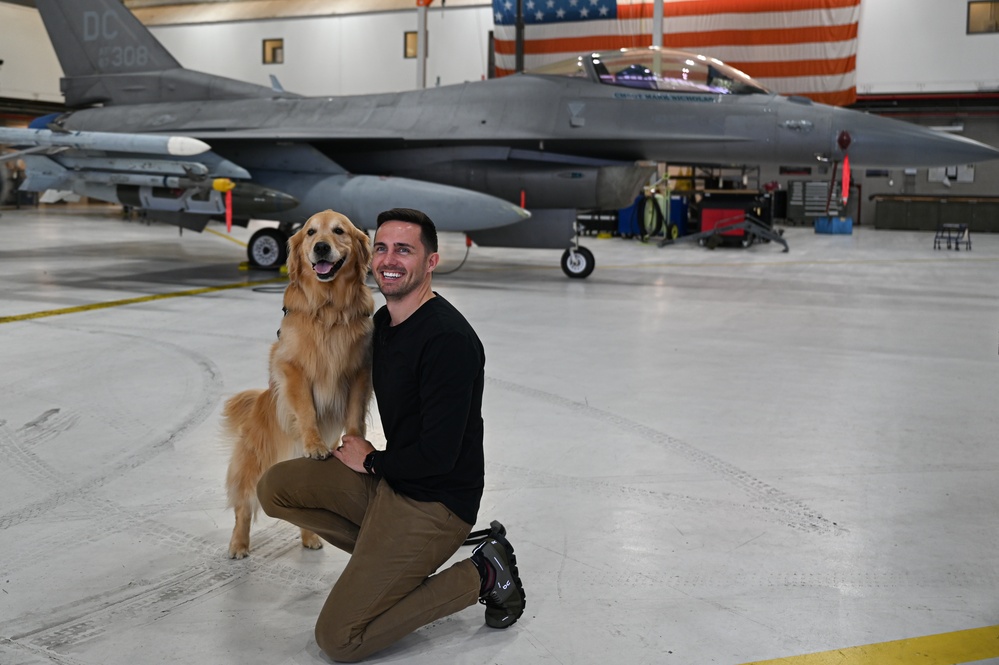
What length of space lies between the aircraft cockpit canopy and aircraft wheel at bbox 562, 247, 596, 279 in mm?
2334

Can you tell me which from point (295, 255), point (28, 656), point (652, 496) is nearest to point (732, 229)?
point (652, 496)

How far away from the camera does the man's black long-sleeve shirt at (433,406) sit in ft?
9.29

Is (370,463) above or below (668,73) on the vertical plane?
below

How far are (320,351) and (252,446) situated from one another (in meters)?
0.53

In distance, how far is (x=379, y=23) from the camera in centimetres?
2980

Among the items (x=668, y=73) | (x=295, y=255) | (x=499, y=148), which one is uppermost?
(x=668, y=73)

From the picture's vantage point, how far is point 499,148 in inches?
476

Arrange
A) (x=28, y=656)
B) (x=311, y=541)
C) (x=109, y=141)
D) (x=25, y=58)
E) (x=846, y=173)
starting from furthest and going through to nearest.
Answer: (x=25, y=58) → (x=846, y=173) → (x=109, y=141) → (x=311, y=541) → (x=28, y=656)

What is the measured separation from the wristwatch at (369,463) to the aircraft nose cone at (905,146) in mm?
9612

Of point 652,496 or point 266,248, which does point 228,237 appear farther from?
point 652,496

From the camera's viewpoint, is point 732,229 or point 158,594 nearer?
point 158,594

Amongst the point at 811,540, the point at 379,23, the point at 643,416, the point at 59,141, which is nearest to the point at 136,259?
the point at 59,141

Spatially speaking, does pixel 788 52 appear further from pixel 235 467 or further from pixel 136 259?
pixel 235 467

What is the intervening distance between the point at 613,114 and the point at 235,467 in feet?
29.5
